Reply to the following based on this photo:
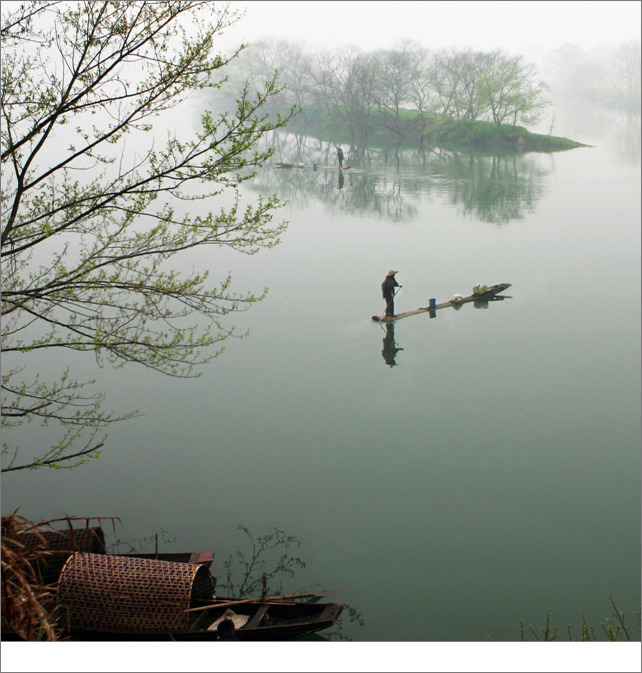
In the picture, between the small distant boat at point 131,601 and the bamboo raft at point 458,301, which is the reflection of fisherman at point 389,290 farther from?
the small distant boat at point 131,601

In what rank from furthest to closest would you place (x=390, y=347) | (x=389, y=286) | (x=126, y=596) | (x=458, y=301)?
1. (x=458, y=301)
2. (x=389, y=286)
3. (x=390, y=347)
4. (x=126, y=596)

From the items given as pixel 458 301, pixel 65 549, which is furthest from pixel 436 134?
pixel 65 549

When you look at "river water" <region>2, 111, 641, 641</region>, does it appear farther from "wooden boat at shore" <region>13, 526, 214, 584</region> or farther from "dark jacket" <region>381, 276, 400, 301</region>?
"wooden boat at shore" <region>13, 526, 214, 584</region>

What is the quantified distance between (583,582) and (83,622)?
4498 millimetres

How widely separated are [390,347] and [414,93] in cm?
1849

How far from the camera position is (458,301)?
15094 millimetres

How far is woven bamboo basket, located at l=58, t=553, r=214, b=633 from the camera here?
5.62 metres

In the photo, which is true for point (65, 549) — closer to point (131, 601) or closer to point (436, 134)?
point (131, 601)

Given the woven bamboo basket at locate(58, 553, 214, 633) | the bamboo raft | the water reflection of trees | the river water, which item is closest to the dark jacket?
the bamboo raft

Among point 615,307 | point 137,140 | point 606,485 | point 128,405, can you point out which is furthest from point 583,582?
point 137,140

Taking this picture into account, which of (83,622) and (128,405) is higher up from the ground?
(128,405)

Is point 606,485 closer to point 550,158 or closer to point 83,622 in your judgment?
point 83,622

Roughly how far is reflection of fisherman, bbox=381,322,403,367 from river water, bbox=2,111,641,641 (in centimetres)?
5

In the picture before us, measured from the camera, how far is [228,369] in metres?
12.3
